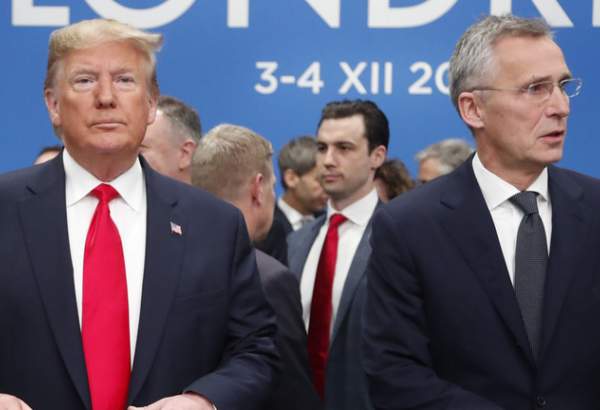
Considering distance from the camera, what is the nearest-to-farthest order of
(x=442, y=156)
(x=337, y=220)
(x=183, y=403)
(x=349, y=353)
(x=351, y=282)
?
1. (x=183, y=403)
2. (x=349, y=353)
3. (x=351, y=282)
4. (x=337, y=220)
5. (x=442, y=156)

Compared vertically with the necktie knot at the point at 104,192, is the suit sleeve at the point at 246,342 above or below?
below

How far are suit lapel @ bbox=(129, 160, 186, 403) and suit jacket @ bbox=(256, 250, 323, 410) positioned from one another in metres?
0.61

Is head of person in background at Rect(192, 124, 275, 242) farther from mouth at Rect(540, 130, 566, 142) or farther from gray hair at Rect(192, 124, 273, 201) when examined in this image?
mouth at Rect(540, 130, 566, 142)

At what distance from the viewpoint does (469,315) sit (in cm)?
296

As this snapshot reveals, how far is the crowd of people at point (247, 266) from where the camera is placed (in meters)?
2.81

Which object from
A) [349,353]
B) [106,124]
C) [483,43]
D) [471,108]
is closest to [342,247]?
[349,353]

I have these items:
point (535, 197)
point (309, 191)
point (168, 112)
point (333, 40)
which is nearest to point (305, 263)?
point (168, 112)

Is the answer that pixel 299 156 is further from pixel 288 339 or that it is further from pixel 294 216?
pixel 288 339

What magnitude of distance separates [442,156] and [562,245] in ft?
10.2

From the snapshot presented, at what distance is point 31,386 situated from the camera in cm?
278

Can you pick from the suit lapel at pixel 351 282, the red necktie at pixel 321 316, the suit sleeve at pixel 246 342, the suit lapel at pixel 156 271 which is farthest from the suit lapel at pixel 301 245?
the suit lapel at pixel 156 271

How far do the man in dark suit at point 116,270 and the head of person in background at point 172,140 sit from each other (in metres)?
1.65

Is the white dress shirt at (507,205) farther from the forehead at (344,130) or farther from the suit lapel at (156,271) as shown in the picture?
the forehead at (344,130)

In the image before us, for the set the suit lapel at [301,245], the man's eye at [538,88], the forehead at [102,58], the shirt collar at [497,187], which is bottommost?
the suit lapel at [301,245]
